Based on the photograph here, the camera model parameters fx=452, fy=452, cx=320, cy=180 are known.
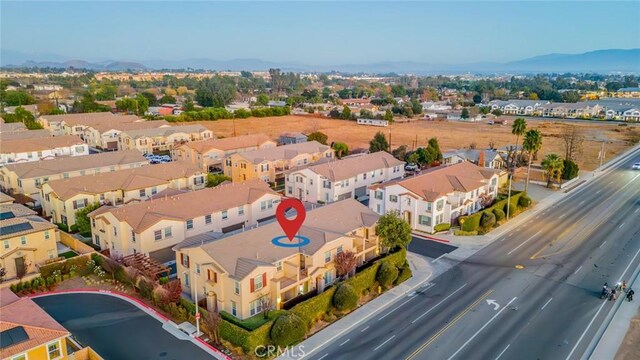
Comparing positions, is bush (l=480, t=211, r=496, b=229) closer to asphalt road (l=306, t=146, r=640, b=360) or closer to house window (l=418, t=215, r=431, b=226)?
asphalt road (l=306, t=146, r=640, b=360)

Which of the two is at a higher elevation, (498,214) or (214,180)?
(214,180)

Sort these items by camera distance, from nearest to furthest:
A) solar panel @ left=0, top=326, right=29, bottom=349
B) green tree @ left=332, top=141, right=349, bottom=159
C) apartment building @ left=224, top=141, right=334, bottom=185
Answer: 1. solar panel @ left=0, top=326, right=29, bottom=349
2. apartment building @ left=224, top=141, right=334, bottom=185
3. green tree @ left=332, top=141, right=349, bottom=159

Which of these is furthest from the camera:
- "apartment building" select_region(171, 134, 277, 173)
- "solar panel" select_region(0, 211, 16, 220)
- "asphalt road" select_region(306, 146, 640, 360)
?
"apartment building" select_region(171, 134, 277, 173)

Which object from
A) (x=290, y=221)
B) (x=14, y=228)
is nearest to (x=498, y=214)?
(x=290, y=221)

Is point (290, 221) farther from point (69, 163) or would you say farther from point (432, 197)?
point (69, 163)

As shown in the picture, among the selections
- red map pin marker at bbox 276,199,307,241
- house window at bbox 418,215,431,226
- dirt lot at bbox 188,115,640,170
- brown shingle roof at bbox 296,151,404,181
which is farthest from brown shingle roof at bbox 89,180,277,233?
dirt lot at bbox 188,115,640,170

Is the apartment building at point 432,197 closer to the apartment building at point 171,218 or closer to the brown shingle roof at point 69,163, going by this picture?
the apartment building at point 171,218
